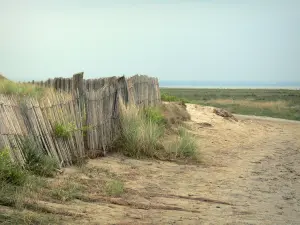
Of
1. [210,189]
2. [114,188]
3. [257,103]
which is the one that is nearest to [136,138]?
[210,189]

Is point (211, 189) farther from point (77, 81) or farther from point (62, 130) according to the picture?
Result: point (77, 81)

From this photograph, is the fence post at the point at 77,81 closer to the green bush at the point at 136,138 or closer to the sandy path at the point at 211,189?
the green bush at the point at 136,138

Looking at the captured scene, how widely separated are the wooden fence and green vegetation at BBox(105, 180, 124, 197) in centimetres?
114

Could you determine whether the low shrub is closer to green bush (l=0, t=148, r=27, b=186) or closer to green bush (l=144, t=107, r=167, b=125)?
green bush (l=0, t=148, r=27, b=186)

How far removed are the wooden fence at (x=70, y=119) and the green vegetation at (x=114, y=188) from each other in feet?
3.75

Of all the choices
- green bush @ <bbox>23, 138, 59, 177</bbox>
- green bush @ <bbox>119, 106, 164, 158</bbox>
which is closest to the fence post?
green bush @ <bbox>119, 106, 164, 158</bbox>

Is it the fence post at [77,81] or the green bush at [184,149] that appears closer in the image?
the green bush at [184,149]

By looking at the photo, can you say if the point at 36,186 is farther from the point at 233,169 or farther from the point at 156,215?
the point at 233,169

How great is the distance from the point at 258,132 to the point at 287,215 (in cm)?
1080

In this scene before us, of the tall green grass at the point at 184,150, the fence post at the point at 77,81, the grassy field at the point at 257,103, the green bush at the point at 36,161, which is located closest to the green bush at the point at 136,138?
the tall green grass at the point at 184,150

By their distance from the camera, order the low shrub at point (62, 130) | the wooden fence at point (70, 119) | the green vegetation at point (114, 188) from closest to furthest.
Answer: the green vegetation at point (114, 188) < the wooden fence at point (70, 119) < the low shrub at point (62, 130)

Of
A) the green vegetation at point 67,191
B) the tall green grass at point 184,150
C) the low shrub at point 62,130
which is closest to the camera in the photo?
the green vegetation at point 67,191

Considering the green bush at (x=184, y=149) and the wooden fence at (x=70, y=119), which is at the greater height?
the wooden fence at (x=70, y=119)

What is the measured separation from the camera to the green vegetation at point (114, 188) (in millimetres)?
7835
